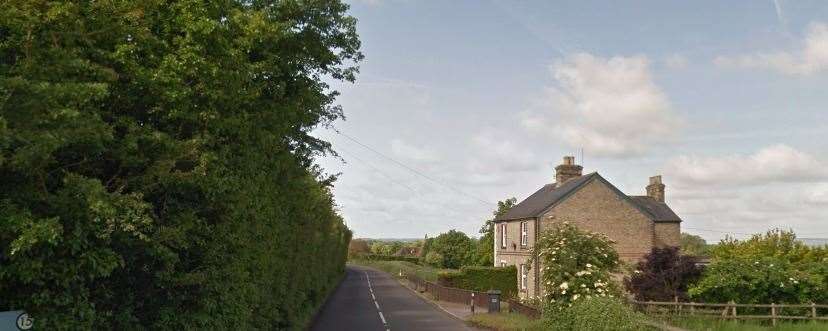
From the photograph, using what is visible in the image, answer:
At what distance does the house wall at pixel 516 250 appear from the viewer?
1726 inches

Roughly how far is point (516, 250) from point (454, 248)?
51378 mm

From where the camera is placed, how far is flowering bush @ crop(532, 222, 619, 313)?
2045cm

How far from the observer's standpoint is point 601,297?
64.0 feet

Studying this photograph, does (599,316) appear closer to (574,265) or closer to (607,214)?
(574,265)

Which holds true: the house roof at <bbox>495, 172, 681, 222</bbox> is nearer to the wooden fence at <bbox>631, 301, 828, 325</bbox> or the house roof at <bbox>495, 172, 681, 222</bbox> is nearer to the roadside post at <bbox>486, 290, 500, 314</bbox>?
the roadside post at <bbox>486, 290, 500, 314</bbox>

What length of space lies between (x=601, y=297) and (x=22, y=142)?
639 inches

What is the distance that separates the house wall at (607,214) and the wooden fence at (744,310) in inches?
599

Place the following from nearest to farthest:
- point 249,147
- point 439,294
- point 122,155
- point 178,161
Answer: point 122,155 → point 178,161 → point 249,147 → point 439,294

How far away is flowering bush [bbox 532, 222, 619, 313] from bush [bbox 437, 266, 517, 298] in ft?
85.9

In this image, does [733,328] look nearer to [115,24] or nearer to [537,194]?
[115,24]

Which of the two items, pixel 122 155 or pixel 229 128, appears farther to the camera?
pixel 229 128

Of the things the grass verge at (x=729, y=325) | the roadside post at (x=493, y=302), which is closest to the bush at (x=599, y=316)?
the grass verge at (x=729, y=325)

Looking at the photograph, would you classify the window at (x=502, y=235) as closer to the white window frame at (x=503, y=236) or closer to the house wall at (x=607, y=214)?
the white window frame at (x=503, y=236)

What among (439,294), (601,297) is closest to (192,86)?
(601,297)
